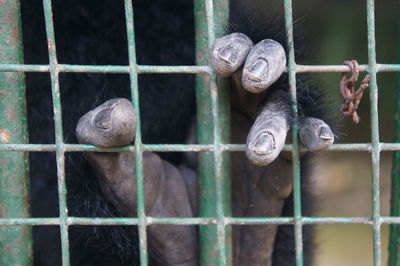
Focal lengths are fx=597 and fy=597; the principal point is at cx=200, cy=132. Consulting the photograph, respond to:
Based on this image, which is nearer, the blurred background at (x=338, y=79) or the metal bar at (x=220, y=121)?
the metal bar at (x=220, y=121)

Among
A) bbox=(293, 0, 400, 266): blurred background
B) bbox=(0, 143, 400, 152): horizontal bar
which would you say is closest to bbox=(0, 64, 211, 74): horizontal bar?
bbox=(0, 143, 400, 152): horizontal bar

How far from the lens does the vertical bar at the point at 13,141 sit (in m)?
0.93

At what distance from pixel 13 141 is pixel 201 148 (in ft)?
0.99

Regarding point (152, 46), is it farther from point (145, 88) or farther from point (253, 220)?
point (253, 220)

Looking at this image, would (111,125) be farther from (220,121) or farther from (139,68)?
(220,121)

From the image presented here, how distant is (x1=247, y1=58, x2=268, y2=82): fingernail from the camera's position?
2.61 ft

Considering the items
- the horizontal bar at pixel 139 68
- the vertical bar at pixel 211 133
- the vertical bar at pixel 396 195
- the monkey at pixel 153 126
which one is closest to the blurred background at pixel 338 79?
the monkey at pixel 153 126

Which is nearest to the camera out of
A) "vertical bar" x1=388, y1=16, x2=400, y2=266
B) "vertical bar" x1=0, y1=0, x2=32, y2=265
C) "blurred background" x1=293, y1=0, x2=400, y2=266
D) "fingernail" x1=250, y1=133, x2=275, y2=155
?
"fingernail" x1=250, y1=133, x2=275, y2=155

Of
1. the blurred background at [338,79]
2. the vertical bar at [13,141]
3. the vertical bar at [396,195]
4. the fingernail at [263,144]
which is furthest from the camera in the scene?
the blurred background at [338,79]

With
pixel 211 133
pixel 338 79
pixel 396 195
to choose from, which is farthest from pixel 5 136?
pixel 338 79

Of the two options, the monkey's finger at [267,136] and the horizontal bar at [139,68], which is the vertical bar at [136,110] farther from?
the monkey's finger at [267,136]

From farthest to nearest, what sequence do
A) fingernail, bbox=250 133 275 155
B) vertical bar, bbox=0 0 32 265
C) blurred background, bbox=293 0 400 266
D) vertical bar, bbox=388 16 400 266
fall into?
blurred background, bbox=293 0 400 266 → vertical bar, bbox=388 16 400 266 → vertical bar, bbox=0 0 32 265 → fingernail, bbox=250 133 275 155

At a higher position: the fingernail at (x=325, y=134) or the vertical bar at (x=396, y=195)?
the fingernail at (x=325, y=134)

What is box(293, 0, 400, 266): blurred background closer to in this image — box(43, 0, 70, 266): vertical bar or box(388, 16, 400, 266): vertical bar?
box(388, 16, 400, 266): vertical bar
